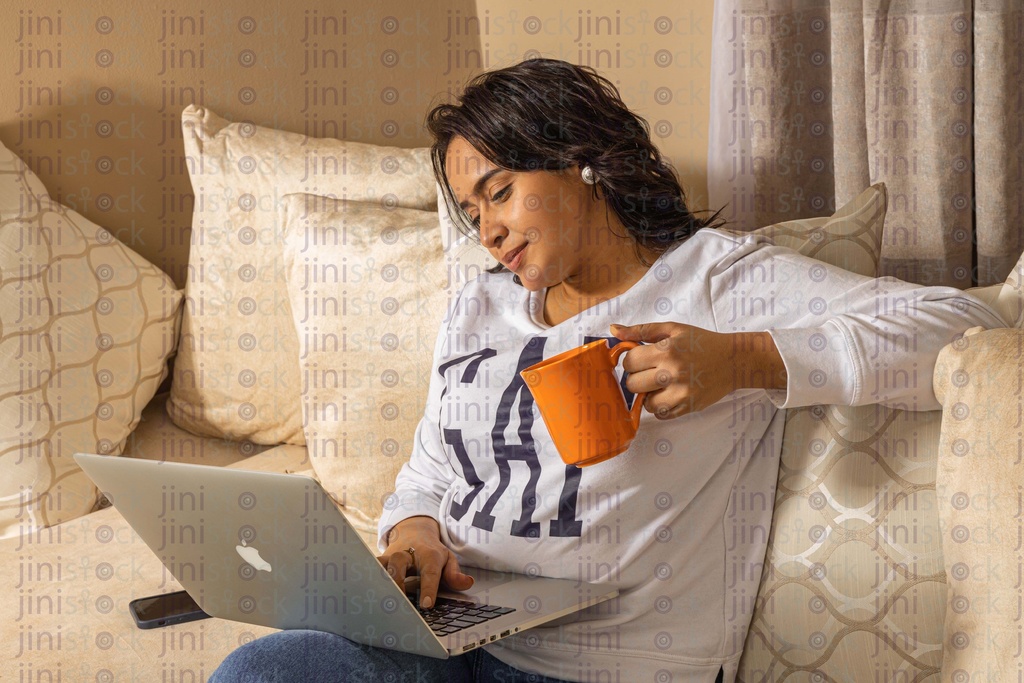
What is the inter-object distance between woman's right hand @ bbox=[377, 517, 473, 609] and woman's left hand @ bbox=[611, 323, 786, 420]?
297 millimetres

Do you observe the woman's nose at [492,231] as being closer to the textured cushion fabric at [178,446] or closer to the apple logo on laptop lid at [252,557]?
the apple logo on laptop lid at [252,557]

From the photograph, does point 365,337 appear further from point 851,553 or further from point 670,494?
point 851,553

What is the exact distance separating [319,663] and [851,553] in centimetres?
56

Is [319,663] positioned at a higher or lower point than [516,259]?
lower

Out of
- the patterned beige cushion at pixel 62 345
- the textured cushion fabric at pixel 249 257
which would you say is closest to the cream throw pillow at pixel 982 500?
the textured cushion fabric at pixel 249 257

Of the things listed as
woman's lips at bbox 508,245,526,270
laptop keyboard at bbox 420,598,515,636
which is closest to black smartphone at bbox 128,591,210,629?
laptop keyboard at bbox 420,598,515,636

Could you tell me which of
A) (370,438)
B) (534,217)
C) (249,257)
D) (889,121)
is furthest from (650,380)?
(249,257)

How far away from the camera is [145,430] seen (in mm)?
1915

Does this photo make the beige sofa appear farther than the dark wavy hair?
No

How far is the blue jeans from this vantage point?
37.3 inches

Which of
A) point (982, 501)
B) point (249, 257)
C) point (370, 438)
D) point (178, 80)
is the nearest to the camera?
point (982, 501)

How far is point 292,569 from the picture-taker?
924 millimetres

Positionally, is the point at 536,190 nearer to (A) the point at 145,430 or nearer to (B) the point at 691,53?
(B) the point at 691,53

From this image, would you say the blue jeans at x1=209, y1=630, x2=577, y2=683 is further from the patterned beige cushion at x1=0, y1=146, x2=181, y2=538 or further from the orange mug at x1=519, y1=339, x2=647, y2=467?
the patterned beige cushion at x1=0, y1=146, x2=181, y2=538
